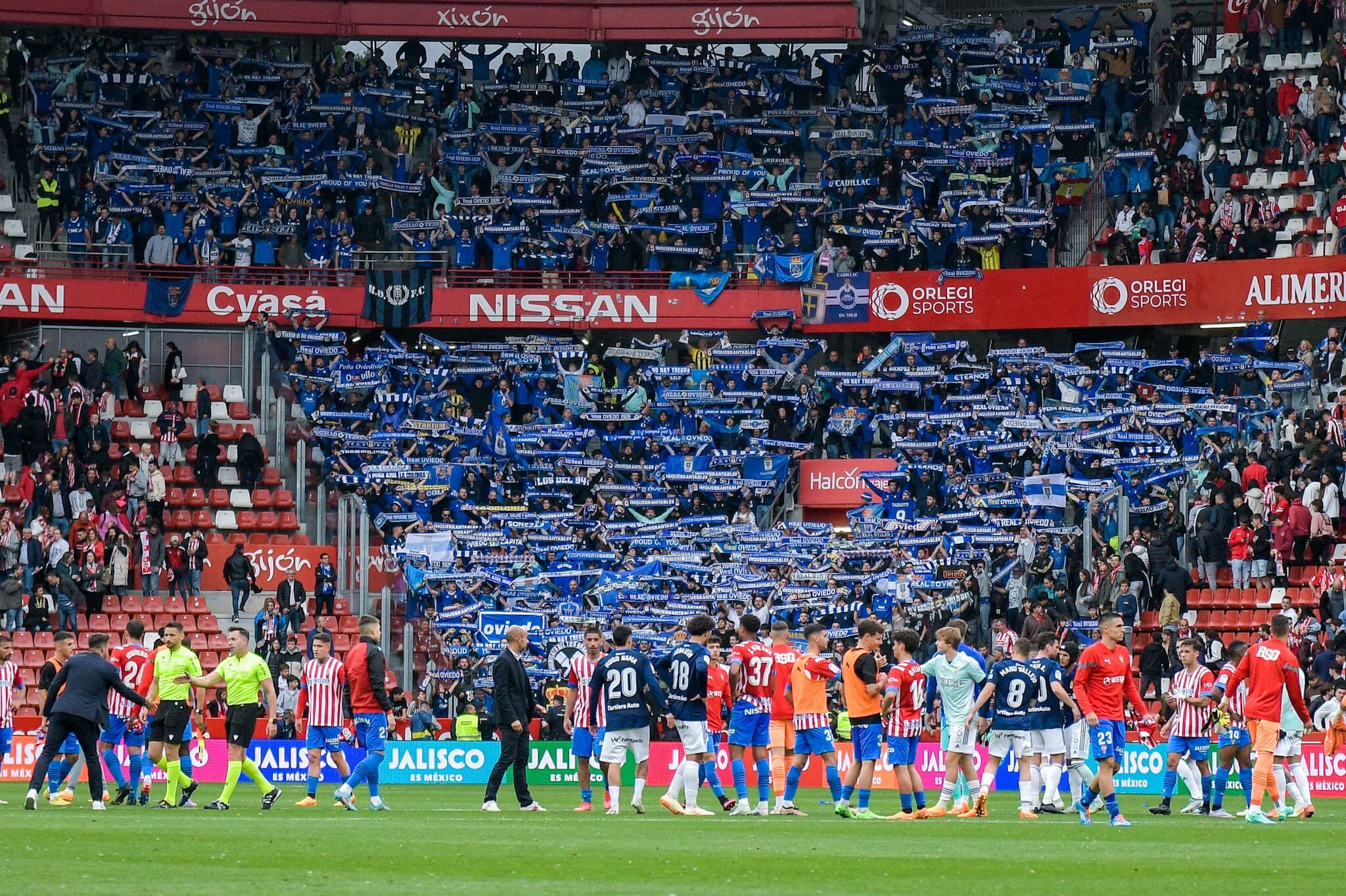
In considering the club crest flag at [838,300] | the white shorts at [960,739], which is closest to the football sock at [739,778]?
the white shorts at [960,739]

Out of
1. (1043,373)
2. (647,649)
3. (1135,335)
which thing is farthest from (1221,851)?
(1135,335)

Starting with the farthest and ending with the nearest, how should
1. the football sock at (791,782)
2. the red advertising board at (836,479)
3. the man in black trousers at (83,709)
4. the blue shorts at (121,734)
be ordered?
the red advertising board at (836,479), the blue shorts at (121,734), the football sock at (791,782), the man in black trousers at (83,709)

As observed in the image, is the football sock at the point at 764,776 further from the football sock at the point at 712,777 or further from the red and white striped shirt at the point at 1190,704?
the red and white striped shirt at the point at 1190,704

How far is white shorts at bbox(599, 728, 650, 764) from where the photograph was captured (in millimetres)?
21344

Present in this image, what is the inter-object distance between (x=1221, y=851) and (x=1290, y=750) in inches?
192

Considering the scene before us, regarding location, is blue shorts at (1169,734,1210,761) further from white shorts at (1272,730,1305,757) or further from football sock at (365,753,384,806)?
football sock at (365,753,384,806)

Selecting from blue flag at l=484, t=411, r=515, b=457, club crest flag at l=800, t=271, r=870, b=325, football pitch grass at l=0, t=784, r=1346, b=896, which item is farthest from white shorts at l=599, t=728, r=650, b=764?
club crest flag at l=800, t=271, r=870, b=325

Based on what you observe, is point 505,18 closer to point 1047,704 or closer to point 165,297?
point 165,297

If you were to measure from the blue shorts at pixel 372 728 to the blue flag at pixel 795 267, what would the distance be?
24.7 metres

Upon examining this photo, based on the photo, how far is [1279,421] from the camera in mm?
38000

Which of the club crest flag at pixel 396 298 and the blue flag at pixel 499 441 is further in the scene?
the club crest flag at pixel 396 298

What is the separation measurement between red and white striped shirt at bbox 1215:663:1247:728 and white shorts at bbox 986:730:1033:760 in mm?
2037

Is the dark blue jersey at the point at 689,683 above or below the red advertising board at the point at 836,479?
below

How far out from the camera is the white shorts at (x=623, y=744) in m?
21.3
